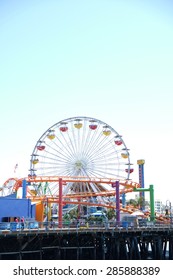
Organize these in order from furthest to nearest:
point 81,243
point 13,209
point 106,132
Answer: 1. point 106,132
2. point 13,209
3. point 81,243

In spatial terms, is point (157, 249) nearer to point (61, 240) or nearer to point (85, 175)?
point (61, 240)

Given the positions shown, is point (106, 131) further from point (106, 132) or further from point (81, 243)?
point (81, 243)

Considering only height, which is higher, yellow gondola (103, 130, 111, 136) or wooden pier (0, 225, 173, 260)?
yellow gondola (103, 130, 111, 136)

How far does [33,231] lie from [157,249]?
16.9 meters

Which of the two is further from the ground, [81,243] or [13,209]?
[13,209]

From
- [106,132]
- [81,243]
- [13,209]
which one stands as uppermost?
[106,132]

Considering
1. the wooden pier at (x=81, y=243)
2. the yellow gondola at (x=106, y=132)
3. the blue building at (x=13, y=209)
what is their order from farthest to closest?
1. the yellow gondola at (x=106, y=132)
2. the blue building at (x=13, y=209)
3. the wooden pier at (x=81, y=243)

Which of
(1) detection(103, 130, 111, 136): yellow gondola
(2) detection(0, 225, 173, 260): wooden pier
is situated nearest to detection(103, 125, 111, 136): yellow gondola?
(1) detection(103, 130, 111, 136): yellow gondola

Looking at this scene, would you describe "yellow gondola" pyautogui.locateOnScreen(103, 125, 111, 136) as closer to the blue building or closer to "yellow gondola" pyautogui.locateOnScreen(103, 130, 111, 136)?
"yellow gondola" pyautogui.locateOnScreen(103, 130, 111, 136)

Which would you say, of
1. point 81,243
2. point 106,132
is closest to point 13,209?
point 81,243

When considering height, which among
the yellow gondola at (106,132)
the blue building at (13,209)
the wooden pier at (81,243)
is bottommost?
the wooden pier at (81,243)

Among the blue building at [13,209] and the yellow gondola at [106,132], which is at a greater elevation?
the yellow gondola at [106,132]

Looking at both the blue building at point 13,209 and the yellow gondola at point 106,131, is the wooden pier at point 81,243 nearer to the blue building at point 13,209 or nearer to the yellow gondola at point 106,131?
the blue building at point 13,209

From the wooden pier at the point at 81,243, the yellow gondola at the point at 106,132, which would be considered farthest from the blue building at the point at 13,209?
the yellow gondola at the point at 106,132
